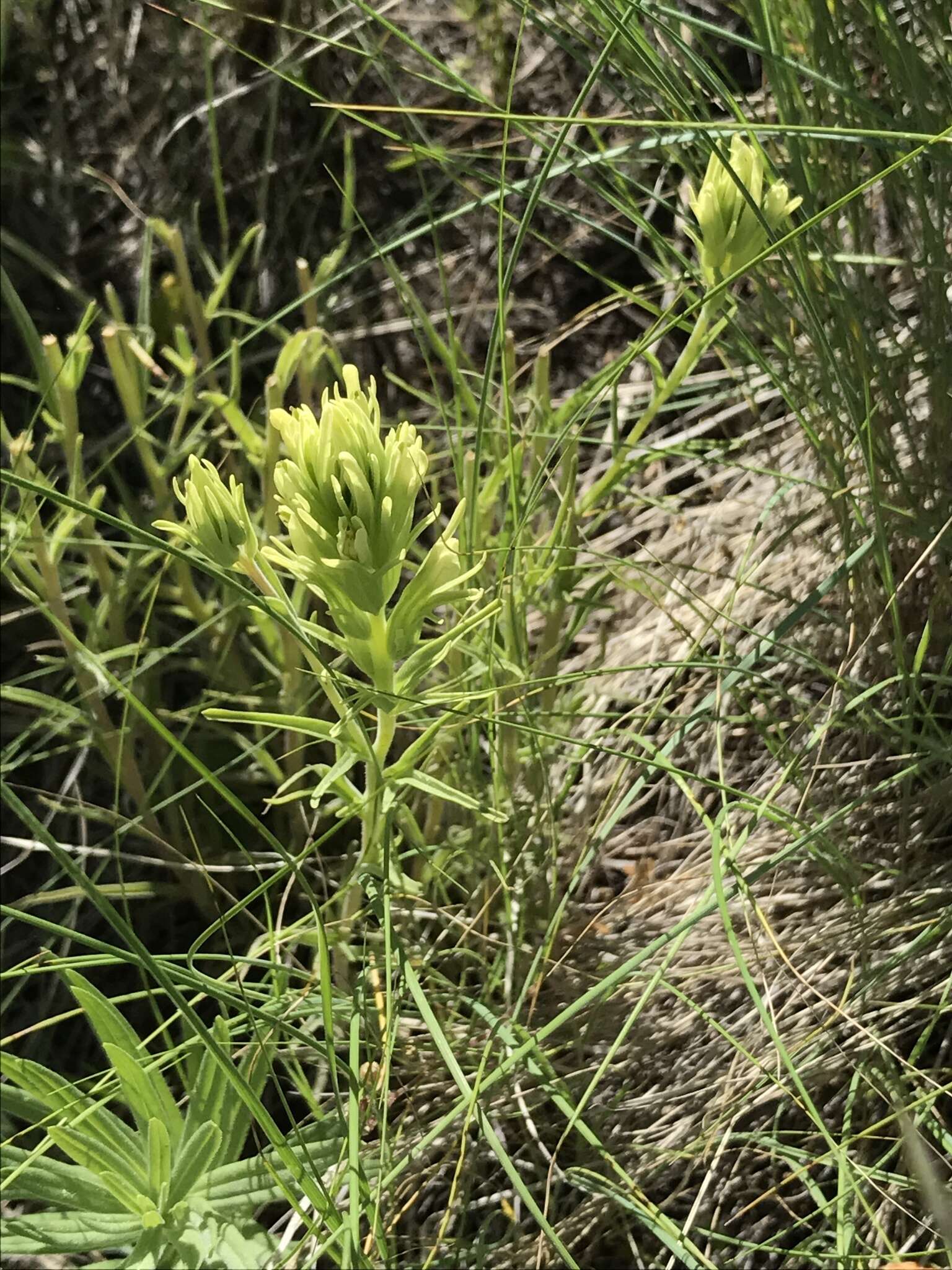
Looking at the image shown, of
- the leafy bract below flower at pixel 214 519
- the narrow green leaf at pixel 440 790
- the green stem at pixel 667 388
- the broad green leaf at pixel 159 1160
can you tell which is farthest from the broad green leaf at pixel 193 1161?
the green stem at pixel 667 388

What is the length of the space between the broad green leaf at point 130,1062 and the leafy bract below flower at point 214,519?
34 cm

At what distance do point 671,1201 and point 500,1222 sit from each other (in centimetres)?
16

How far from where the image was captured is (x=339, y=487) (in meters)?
0.60

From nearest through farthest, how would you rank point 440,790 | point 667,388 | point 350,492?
point 350,492, point 440,790, point 667,388

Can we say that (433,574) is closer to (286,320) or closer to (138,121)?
(286,320)

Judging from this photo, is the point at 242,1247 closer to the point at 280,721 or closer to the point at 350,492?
the point at 280,721

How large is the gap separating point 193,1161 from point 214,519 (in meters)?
0.48

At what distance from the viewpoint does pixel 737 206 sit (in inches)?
30.0

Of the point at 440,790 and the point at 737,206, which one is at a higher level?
the point at 737,206

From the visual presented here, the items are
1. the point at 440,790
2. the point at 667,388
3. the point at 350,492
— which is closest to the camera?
the point at 350,492

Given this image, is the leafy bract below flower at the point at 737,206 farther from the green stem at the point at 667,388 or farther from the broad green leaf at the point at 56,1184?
the broad green leaf at the point at 56,1184

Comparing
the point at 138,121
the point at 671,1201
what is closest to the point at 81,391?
the point at 138,121

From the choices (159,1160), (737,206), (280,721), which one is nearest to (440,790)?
(280,721)

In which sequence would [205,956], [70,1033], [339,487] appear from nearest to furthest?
[339,487] → [205,956] → [70,1033]
